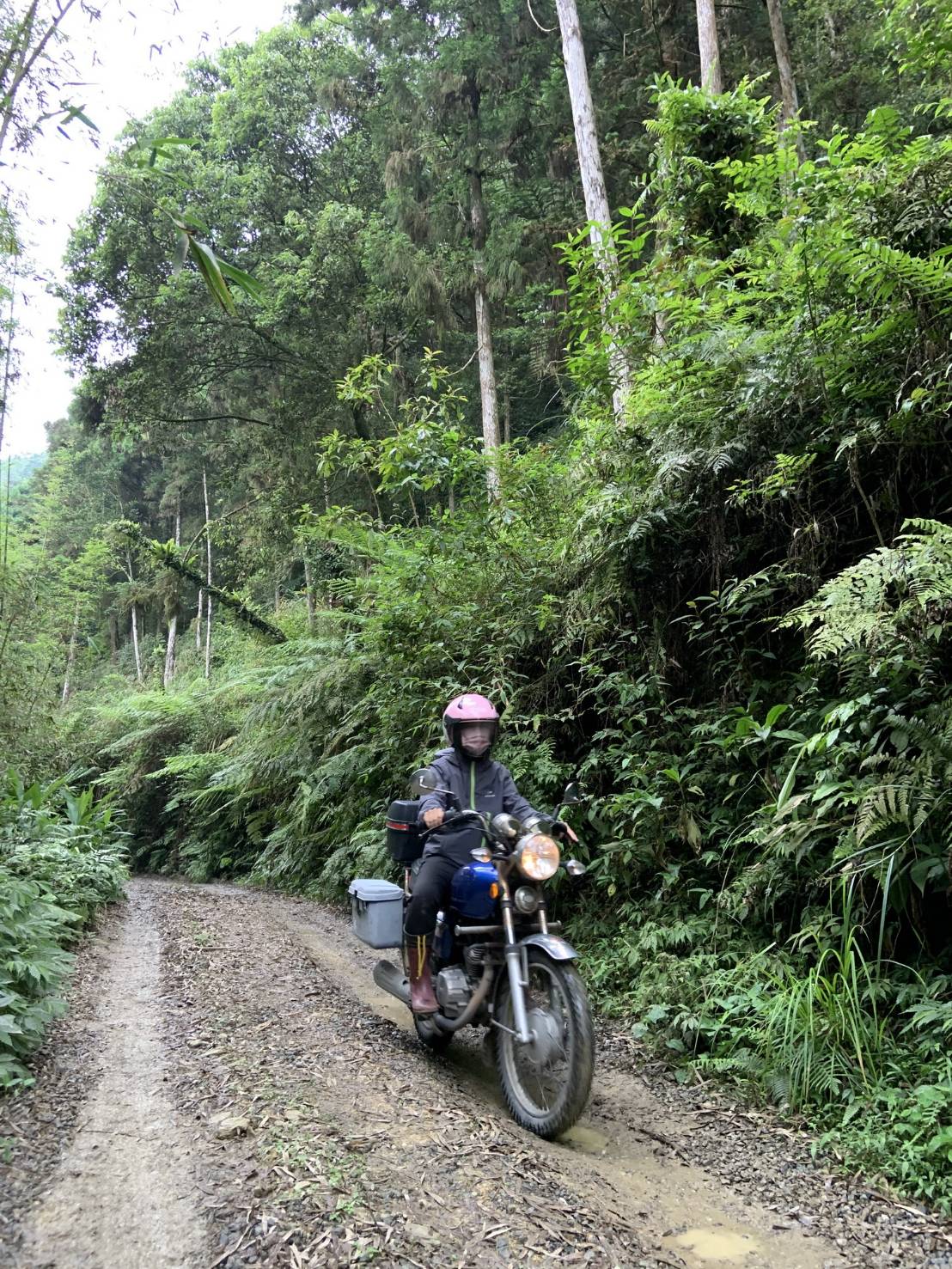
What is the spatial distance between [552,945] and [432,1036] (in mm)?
1160

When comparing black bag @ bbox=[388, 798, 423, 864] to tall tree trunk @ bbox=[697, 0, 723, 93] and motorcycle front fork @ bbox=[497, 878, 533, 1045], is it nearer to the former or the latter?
motorcycle front fork @ bbox=[497, 878, 533, 1045]

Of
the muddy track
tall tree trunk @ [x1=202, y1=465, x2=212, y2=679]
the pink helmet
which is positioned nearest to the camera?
the muddy track

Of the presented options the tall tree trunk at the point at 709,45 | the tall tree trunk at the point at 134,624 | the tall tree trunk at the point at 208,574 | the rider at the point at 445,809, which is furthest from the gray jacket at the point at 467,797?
the tall tree trunk at the point at 134,624

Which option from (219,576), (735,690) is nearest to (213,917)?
(735,690)

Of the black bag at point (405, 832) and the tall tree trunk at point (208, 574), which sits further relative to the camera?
the tall tree trunk at point (208, 574)

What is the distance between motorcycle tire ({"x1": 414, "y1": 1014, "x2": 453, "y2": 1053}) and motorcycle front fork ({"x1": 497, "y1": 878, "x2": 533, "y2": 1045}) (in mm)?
624

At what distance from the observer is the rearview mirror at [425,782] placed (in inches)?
156

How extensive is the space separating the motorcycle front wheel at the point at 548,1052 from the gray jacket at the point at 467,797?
68 cm

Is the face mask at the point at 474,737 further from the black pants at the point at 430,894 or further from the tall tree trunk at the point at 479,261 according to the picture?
the tall tree trunk at the point at 479,261

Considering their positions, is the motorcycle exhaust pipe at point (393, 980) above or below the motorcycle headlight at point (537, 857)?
below

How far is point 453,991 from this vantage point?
3748 mm

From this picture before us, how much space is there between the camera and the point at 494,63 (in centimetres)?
1580

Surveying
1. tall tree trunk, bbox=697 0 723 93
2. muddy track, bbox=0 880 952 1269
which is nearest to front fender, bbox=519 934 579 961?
muddy track, bbox=0 880 952 1269

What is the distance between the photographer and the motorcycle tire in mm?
3939
